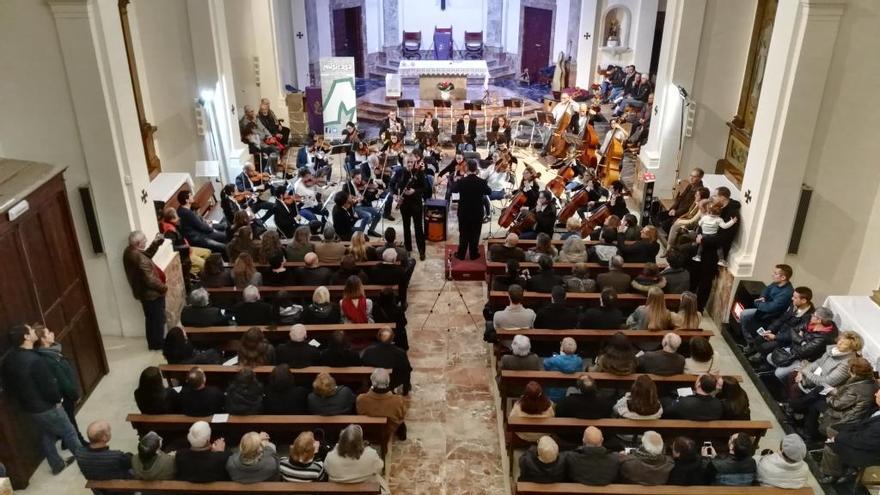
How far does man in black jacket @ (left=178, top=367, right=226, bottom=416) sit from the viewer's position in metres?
5.65

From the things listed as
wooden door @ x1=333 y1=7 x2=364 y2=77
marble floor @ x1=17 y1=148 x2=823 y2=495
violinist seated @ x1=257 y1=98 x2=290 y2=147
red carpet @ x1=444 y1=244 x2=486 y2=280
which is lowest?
marble floor @ x1=17 y1=148 x2=823 y2=495

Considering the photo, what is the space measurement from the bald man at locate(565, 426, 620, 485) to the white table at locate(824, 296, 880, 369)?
118 inches

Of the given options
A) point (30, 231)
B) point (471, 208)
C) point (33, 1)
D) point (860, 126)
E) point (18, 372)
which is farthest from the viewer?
point (471, 208)

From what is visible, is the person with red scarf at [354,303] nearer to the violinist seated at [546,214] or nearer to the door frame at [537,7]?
the violinist seated at [546,214]

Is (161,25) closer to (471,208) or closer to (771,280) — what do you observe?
(471,208)

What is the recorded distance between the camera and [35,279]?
616 cm

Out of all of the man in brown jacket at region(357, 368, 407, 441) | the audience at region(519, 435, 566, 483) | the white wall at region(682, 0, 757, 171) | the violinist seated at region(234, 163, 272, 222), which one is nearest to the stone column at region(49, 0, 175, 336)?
the violinist seated at region(234, 163, 272, 222)

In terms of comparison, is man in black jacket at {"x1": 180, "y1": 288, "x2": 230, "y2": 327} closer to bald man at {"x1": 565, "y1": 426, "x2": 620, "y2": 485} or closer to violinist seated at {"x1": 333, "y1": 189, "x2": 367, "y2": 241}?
violinist seated at {"x1": 333, "y1": 189, "x2": 367, "y2": 241}

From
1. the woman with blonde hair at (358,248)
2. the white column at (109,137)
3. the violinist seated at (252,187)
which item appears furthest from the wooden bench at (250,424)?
the violinist seated at (252,187)

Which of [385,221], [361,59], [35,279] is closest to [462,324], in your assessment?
[385,221]

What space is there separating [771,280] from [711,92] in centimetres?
403

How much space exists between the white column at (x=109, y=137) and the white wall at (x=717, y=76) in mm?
8176

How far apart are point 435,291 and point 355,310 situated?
237 centimetres

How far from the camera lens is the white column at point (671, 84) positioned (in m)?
10.6
